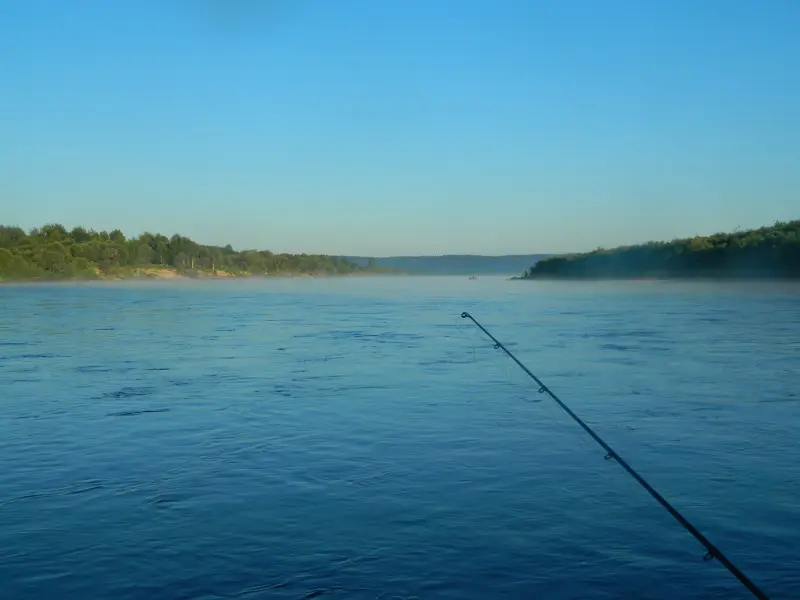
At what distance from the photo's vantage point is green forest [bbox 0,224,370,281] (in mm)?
128500

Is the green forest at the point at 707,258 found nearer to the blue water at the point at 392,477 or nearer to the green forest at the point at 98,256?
the blue water at the point at 392,477

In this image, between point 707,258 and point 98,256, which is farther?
point 98,256

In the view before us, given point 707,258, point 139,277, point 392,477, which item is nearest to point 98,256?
point 139,277

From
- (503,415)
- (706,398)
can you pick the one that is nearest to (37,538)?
(503,415)

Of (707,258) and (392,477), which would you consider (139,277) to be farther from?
(392,477)

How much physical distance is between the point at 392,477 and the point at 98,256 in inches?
5498

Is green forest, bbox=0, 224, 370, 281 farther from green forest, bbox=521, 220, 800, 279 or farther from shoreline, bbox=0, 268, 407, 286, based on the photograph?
green forest, bbox=521, 220, 800, 279

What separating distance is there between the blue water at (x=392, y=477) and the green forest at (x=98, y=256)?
11322cm

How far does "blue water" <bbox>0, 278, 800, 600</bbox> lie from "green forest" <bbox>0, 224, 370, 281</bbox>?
113 m

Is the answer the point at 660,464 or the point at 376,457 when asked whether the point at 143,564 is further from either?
the point at 660,464

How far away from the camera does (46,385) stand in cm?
1609

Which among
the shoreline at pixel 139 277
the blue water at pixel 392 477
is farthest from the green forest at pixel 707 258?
the shoreline at pixel 139 277

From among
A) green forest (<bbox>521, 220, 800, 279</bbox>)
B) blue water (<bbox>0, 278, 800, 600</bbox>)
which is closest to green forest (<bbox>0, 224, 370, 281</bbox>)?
green forest (<bbox>521, 220, 800, 279</bbox>)

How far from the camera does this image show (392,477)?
912cm
